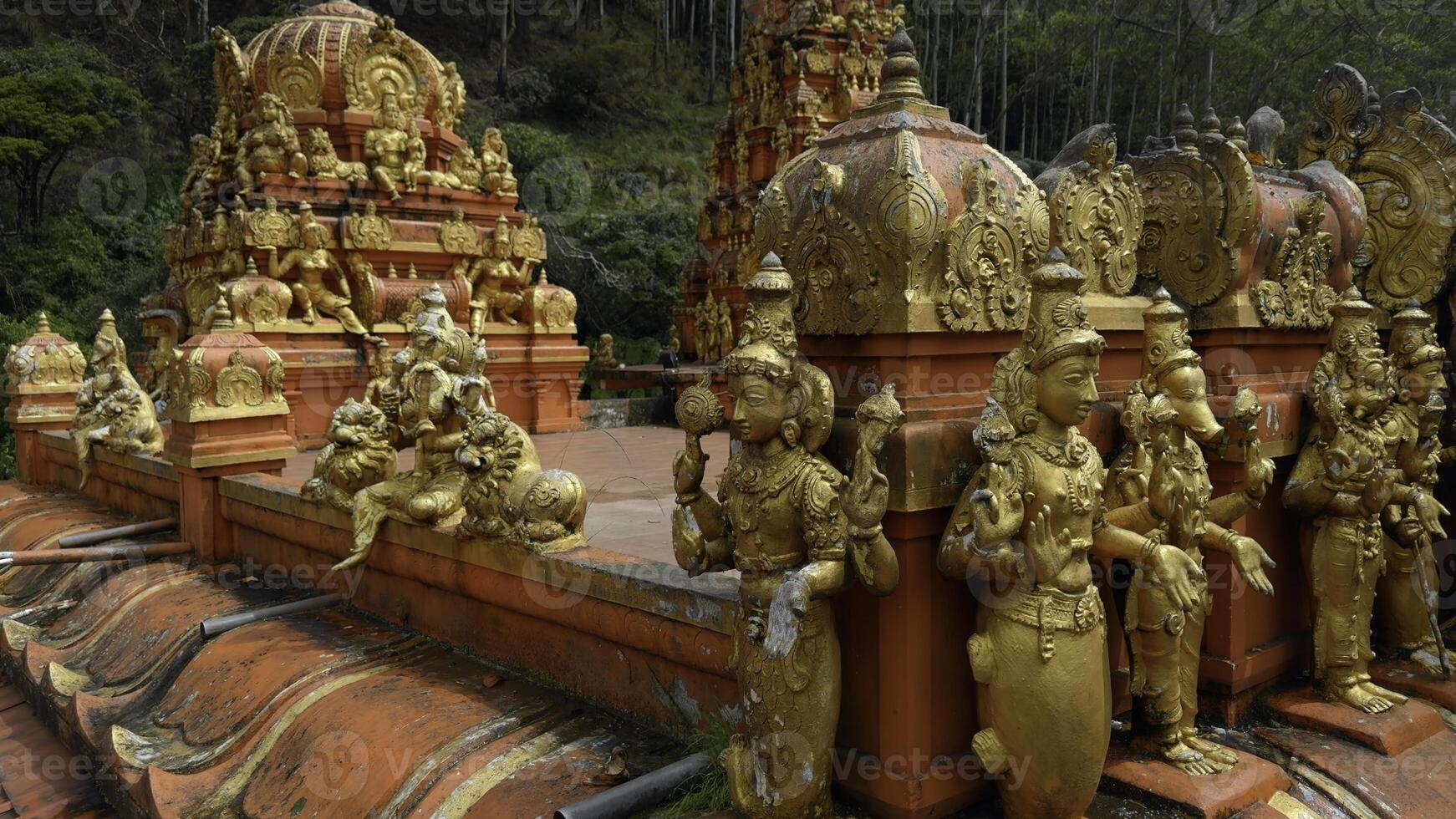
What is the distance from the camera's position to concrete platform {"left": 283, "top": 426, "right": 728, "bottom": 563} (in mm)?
4887

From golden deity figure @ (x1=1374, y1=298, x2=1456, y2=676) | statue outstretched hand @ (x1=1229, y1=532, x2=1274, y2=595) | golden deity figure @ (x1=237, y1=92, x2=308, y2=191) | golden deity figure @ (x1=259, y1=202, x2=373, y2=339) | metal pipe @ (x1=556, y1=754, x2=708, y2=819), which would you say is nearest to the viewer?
metal pipe @ (x1=556, y1=754, x2=708, y2=819)

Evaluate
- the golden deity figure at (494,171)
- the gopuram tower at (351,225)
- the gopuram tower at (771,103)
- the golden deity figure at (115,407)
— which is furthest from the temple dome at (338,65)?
the gopuram tower at (771,103)

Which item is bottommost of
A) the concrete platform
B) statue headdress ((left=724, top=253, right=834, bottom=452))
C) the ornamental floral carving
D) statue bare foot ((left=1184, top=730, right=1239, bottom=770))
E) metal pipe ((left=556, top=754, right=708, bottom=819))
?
metal pipe ((left=556, top=754, right=708, bottom=819))

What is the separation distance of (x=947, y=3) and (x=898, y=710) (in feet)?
110

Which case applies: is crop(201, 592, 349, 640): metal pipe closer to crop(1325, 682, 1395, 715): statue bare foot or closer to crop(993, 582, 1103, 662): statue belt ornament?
crop(993, 582, 1103, 662): statue belt ornament

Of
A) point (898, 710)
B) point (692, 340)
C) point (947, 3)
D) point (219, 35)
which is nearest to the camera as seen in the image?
point (898, 710)

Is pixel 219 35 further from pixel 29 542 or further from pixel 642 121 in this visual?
pixel 642 121

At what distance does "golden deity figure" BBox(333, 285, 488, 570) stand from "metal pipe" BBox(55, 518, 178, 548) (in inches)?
124

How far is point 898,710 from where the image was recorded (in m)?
2.56

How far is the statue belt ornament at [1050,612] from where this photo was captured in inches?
93.4

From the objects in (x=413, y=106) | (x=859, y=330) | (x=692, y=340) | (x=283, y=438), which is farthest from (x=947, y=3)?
(x=859, y=330)

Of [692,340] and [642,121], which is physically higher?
[642,121]

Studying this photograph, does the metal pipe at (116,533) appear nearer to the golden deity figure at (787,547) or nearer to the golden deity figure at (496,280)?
the golden deity figure at (496,280)

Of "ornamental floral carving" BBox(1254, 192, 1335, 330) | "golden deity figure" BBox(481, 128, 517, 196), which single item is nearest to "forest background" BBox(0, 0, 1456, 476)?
"golden deity figure" BBox(481, 128, 517, 196)
